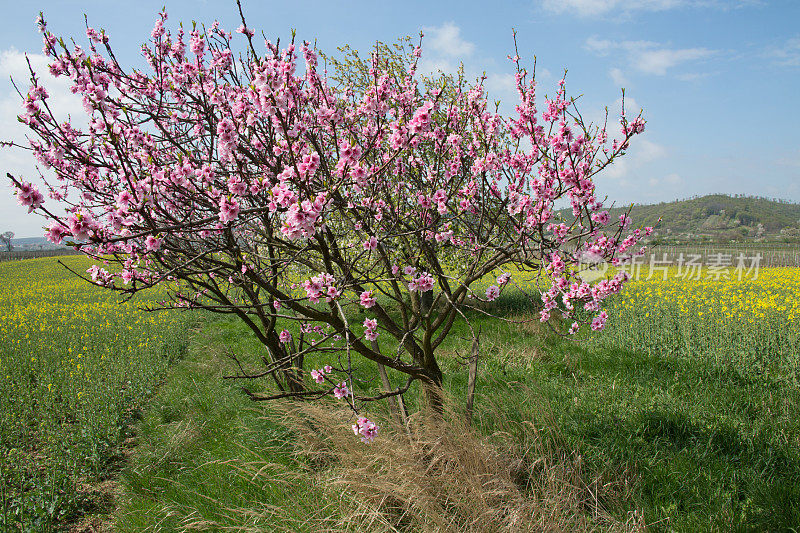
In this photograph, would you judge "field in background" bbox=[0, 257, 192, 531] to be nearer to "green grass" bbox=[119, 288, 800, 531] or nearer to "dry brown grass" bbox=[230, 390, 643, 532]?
"green grass" bbox=[119, 288, 800, 531]

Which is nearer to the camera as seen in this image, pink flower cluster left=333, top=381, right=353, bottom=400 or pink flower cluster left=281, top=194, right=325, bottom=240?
pink flower cluster left=281, top=194, right=325, bottom=240

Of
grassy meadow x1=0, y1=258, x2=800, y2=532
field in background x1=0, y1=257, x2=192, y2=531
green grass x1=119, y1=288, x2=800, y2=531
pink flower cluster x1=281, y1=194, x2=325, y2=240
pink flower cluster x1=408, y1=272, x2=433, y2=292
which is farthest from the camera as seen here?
field in background x1=0, y1=257, x2=192, y2=531

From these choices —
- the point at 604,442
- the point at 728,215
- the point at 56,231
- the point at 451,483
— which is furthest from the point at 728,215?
the point at 56,231

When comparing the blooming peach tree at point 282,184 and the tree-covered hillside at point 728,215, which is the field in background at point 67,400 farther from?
the tree-covered hillside at point 728,215

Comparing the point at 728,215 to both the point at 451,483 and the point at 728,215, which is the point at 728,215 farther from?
the point at 451,483

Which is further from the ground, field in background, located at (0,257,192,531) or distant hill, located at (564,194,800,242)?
distant hill, located at (564,194,800,242)

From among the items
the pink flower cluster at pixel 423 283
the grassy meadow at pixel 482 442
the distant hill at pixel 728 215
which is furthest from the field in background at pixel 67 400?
the distant hill at pixel 728 215

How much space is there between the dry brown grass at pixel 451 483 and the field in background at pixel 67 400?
95.0 inches

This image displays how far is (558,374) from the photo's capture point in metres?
5.99

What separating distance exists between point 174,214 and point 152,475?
105 inches

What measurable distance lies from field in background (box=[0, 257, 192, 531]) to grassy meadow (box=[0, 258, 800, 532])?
0.11 ft

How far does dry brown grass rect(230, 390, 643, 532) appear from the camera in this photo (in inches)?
108

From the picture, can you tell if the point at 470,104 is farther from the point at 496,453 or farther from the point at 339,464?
the point at 339,464

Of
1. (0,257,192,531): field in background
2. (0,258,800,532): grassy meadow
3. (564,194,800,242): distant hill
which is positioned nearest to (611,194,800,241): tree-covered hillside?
(564,194,800,242): distant hill
